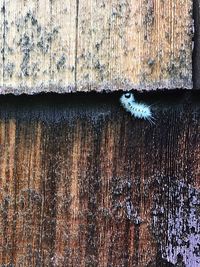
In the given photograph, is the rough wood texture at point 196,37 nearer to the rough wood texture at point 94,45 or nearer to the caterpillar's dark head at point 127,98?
the rough wood texture at point 94,45

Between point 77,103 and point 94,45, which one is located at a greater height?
point 94,45

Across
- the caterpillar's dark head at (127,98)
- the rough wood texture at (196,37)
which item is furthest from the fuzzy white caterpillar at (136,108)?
the rough wood texture at (196,37)

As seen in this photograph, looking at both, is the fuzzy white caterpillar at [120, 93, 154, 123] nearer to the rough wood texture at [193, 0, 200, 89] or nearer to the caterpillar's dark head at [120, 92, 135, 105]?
the caterpillar's dark head at [120, 92, 135, 105]

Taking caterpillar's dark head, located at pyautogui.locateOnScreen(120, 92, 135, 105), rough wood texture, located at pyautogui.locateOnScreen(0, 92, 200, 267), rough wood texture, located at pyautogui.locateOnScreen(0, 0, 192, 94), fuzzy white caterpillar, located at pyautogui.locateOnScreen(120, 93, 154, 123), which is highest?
rough wood texture, located at pyautogui.locateOnScreen(0, 0, 192, 94)

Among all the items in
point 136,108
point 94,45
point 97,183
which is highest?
point 94,45

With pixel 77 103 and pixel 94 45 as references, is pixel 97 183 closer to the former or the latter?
pixel 77 103

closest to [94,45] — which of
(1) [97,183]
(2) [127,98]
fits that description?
(2) [127,98]

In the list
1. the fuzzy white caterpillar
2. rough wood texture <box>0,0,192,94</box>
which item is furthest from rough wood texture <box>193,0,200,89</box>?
the fuzzy white caterpillar
